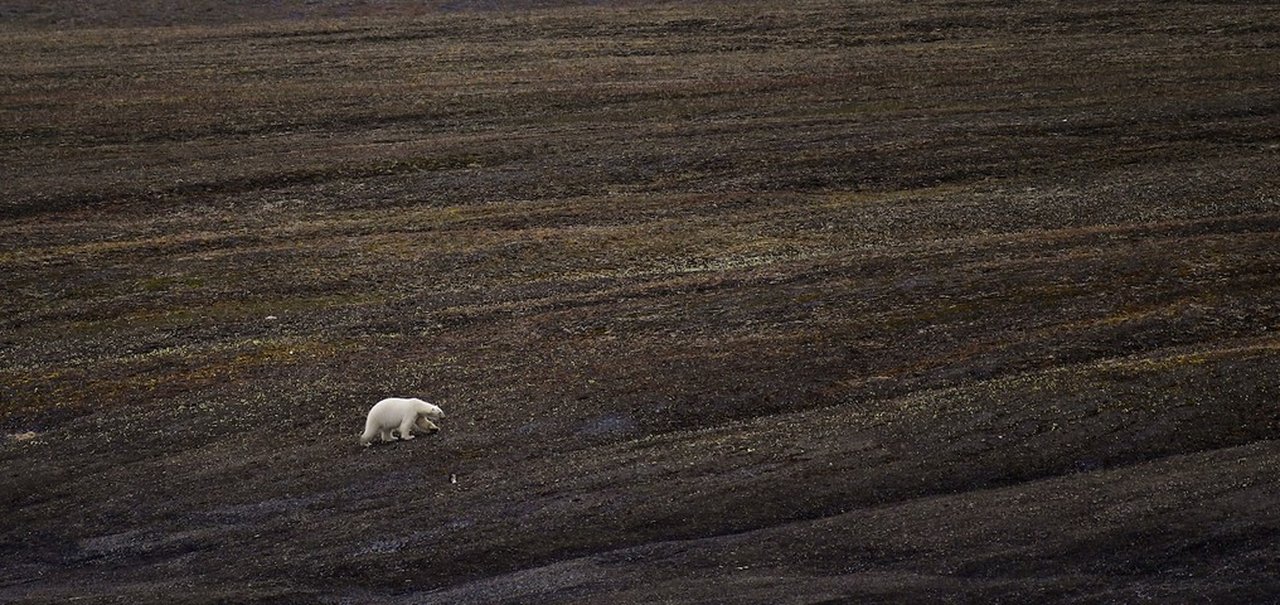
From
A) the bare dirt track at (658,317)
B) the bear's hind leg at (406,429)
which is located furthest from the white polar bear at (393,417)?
the bare dirt track at (658,317)

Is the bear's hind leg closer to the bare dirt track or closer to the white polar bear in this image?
the white polar bear

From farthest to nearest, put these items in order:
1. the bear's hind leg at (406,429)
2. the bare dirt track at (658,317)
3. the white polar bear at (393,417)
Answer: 1. the bear's hind leg at (406,429)
2. the white polar bear at (393,417)
3. the bare dirt track at (658,317)

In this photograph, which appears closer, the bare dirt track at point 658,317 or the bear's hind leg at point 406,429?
the bare dirt track at point 658,317

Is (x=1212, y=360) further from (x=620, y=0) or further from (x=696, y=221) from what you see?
(x=620, y=0)

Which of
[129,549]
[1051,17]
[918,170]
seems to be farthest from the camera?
[1051,17]

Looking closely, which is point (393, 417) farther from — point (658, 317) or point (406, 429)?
point (658, 317)

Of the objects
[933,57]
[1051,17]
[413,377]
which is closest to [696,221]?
[413,377]

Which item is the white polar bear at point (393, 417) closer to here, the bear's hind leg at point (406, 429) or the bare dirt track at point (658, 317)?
the bear's hind leg at point (406, 429)
